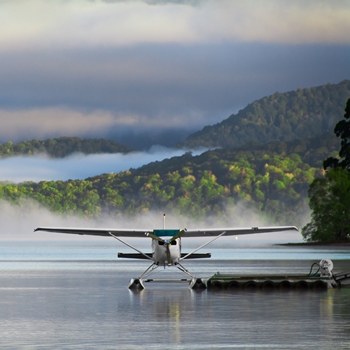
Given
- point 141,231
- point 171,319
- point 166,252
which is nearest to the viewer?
point 171,319

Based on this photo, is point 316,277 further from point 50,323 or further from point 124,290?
point 50,323

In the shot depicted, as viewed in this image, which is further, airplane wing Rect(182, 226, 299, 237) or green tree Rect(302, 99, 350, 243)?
green tree Rect(302, 99, 350, 243)

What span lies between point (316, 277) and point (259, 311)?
30.4ft

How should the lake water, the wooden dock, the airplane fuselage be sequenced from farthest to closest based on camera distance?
the airplane fuselage, the wooden dock, the lake water

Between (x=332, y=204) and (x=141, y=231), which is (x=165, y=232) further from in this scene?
(x=332, y=204)

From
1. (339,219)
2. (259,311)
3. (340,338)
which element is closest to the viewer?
(340,338)

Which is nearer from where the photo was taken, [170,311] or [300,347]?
[300,347]

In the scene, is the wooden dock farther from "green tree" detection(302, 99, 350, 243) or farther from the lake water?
"green tree" detection(302, 99, 350, 243)

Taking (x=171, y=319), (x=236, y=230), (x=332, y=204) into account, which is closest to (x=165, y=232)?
(x=236, y=230)

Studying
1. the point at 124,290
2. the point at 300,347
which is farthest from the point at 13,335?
the point at 124,290

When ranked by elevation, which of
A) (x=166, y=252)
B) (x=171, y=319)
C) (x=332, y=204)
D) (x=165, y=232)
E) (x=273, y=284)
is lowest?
(x=171, y=319)

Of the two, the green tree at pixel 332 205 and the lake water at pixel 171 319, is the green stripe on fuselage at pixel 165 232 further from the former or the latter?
the green tree at pixel 332 205

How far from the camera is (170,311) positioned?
20219 millimetres

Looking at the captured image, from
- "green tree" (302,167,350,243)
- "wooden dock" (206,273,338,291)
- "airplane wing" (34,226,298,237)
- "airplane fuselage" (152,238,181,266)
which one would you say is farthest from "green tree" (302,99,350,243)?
"wooden dock" (206,273,338,291)
